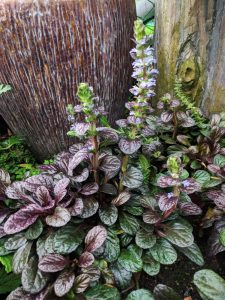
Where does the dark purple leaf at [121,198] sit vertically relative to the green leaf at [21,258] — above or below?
above

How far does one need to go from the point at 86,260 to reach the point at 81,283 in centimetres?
7

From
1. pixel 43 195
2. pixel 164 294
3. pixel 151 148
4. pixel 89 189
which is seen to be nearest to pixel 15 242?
pixel 43 195

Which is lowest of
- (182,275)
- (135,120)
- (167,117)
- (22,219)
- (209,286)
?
(182,275)

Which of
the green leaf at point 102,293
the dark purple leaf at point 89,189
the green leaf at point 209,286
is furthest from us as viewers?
the dark purple leaf at point 89,189

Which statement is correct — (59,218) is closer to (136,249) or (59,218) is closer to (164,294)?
(136,249)

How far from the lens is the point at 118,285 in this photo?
1060 mm

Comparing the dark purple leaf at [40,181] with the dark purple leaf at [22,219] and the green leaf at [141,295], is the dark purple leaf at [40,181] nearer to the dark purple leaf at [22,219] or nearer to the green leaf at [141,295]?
the dark purple leaf at [22,219]

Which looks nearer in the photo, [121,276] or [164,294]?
[164,294]

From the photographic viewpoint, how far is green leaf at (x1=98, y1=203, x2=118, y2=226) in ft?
3.51

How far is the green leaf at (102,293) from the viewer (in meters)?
0.99

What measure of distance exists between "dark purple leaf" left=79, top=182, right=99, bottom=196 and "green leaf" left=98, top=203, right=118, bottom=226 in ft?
0.26

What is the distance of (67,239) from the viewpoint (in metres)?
1.03

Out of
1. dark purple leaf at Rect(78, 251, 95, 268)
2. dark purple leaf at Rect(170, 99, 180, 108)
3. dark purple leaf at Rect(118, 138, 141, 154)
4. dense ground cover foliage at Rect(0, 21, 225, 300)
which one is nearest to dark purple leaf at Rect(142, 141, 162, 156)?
dense ground cover foliage at Rect(0, 21, 225, 300)

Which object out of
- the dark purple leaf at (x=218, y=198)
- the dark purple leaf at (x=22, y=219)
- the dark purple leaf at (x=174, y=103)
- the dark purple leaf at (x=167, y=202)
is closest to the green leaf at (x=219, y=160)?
the dark purple leaf at (x=218, y=198)
